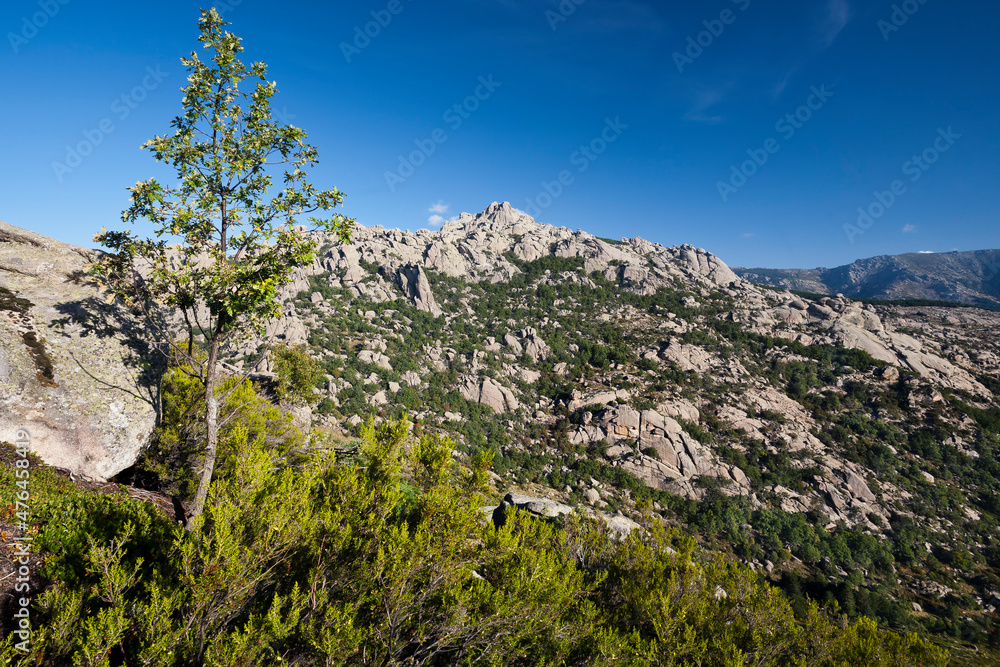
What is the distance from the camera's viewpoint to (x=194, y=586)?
14.4ft

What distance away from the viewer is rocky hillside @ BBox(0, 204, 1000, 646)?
51.2m

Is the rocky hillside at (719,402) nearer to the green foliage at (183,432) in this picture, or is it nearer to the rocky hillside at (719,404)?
the rocky hillside at (719,404)

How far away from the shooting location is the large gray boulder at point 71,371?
7664 millimetres

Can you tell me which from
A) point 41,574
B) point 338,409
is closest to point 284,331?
point 338,409

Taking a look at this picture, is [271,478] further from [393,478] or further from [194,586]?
[393,478]

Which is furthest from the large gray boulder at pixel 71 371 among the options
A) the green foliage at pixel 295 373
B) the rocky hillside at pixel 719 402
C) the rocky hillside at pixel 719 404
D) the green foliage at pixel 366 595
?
the rocky hillside at pixel 719 402

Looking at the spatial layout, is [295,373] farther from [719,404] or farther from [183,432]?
[719,404]

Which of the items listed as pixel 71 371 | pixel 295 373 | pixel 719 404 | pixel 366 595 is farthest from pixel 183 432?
pixel 719 404

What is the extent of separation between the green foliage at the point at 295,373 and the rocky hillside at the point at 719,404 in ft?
22.2

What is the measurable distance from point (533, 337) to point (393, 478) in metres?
88.6

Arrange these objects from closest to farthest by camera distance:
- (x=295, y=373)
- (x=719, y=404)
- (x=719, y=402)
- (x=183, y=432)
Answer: (x=183, y=432)
(x=295, y=373)
(x=719, y=404)
(x=719, y=402)

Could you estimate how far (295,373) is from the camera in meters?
25.4

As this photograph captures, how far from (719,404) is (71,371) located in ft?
289

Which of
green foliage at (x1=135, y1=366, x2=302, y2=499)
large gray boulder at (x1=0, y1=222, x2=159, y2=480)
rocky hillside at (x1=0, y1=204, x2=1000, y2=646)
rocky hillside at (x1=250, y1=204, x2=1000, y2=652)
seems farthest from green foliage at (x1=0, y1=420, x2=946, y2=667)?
rocky hillside at (x1=250, y1=204, x2=1000, y2=652)
